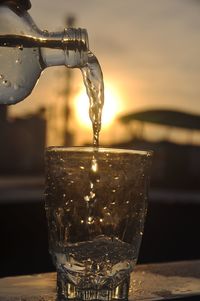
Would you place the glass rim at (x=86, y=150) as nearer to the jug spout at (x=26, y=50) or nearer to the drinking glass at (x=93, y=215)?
the drinking glass at (x=93, y=215)

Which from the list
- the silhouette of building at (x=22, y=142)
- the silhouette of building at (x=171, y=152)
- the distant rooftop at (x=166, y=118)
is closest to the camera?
the silhouette of building at (x=171, y=152)

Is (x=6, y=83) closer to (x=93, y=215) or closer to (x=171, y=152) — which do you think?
(x=93, y=215)

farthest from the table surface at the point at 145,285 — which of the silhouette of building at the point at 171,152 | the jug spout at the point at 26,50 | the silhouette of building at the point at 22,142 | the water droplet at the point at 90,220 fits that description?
the silhouette of building at the point at 22,142

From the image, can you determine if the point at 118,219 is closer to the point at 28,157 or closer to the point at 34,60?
the point at 34,60

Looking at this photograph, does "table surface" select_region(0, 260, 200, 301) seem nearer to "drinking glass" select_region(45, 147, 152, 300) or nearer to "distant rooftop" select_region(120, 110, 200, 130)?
"drinking glass" select_region(45, 147, 152, 300)

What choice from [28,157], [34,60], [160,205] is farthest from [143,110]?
[34,60]

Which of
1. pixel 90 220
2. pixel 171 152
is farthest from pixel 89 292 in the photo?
pixel 171 152

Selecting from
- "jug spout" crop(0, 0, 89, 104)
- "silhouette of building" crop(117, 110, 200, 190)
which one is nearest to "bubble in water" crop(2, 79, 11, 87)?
"jug spout" crop(0, 0, 89, 104)
